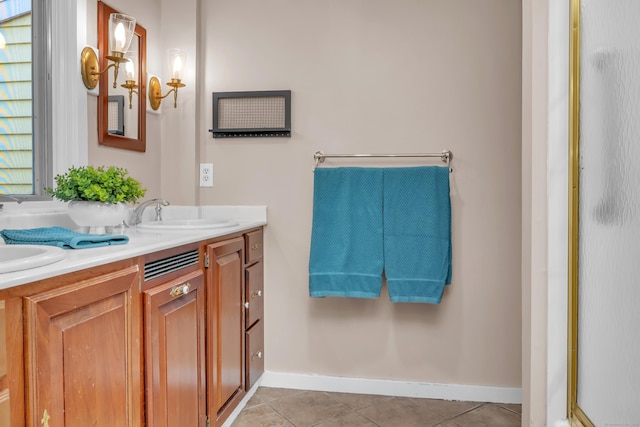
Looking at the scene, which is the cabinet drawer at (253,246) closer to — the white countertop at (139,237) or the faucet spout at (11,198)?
the white countertop at (139,237)

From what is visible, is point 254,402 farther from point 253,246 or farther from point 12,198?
point 12,198

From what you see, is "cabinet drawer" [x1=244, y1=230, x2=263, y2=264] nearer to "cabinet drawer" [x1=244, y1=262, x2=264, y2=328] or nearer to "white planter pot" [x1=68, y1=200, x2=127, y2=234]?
"cabinet drawer" [x1=244, y1=262, x2=264, y2=328]

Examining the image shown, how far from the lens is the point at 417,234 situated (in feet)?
7.29

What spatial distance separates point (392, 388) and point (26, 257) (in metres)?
1.84

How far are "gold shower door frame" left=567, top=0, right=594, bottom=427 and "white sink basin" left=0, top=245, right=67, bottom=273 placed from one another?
4.08 ft

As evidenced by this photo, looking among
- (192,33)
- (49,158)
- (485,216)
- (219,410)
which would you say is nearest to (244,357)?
(219,410)

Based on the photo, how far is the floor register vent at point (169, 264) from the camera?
4.37 ft

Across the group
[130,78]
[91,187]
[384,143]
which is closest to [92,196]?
[91,187]

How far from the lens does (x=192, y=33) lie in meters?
2.42

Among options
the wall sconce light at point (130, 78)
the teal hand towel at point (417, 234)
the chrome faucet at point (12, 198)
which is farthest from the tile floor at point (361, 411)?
the wall sconce light at point (130, 78)

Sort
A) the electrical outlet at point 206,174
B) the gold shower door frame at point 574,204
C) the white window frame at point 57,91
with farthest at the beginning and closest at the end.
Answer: the electrical outlet at point 206,174 < the white window frame at point 57,91 < the gold shower door frame at point 574,204

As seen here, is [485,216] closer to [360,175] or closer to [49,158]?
[360,175]

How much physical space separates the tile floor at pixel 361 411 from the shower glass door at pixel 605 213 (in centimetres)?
97

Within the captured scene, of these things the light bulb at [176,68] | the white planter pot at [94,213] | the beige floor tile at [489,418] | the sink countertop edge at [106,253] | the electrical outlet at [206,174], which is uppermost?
the light bulb at [176,68]
